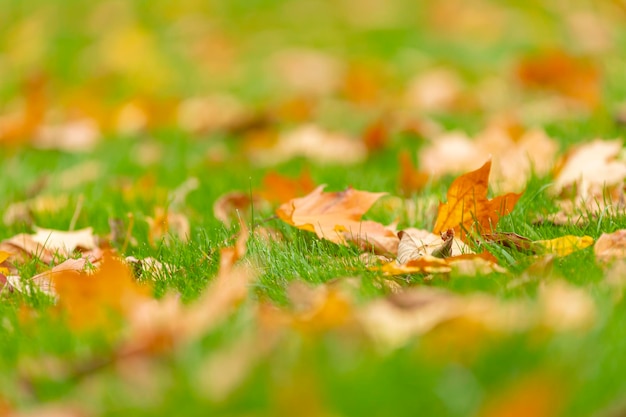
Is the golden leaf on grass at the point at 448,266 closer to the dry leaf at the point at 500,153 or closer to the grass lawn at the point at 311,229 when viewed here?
the grass lawn at the point at 311,229

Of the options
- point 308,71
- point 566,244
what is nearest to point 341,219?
point 566,244

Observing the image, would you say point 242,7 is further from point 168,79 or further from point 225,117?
point 225,117

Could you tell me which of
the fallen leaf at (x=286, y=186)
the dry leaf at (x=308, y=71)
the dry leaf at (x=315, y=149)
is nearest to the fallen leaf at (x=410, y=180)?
the fallen leaf at (x=286, y=186)

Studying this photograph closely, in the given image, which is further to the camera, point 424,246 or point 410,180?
point 410,180

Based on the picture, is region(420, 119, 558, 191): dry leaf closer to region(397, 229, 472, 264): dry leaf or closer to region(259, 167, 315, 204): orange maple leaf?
region(259, 167, 315, 204): orange maple leaf

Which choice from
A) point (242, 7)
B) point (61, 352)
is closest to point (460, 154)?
point (61, 352)

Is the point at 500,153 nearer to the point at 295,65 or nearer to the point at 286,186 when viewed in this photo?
the point at 286,186

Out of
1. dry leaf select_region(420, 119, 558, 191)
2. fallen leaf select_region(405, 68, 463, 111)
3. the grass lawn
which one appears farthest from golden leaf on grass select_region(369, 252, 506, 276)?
fallen leaf select_region(405, 68, 463, 111)

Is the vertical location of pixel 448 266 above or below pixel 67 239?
above
